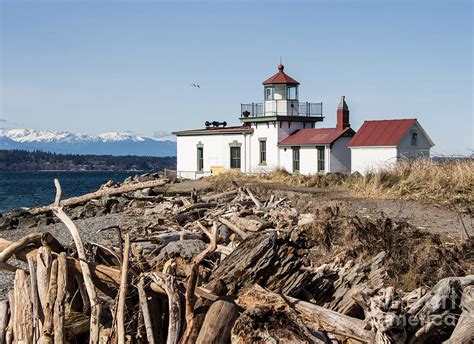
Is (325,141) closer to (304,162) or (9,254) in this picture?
(304,162)

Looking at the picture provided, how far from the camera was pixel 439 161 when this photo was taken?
2019 cm

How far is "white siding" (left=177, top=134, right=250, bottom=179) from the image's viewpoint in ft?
119

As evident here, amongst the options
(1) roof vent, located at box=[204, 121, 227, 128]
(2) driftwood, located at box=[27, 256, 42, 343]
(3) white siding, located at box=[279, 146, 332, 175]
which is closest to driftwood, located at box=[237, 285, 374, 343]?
(2) driftwood, located at box=[27, 256, 42, 343]

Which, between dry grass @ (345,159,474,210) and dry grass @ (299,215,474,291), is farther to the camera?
dry grass @ (345,159,474,210)

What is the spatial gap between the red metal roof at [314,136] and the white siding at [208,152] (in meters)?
2.64

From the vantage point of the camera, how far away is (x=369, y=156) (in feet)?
99.5

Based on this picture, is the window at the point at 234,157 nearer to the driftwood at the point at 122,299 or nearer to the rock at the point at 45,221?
the rock at the point at 45,221

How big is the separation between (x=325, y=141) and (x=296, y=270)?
25455mm

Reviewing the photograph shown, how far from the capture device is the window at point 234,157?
120 feet

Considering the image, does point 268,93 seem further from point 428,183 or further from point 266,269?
point 266,269

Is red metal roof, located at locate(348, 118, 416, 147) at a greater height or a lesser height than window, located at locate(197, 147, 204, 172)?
greater

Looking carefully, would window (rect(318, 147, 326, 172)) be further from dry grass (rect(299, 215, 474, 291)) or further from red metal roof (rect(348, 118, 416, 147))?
dry grass (rect(299, 215, 474, 291))

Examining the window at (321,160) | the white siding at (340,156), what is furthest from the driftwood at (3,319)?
the window at (321,160)

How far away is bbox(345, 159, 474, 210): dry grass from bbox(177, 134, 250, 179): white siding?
Result: 15.3 m
